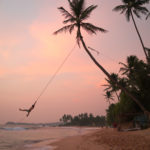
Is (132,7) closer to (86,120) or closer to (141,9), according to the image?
(141,9)

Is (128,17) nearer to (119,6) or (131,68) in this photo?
(119,6)

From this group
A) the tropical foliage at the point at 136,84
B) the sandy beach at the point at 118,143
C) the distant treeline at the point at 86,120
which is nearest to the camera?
the sandy beach at the point at 118,143

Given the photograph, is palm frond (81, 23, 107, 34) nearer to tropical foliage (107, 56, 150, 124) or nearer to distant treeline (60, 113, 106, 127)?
tropical foliage (107, 56, 150, 124)

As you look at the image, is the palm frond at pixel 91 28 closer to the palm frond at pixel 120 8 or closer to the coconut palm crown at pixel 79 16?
the coconut palm crown at pixel 79 16

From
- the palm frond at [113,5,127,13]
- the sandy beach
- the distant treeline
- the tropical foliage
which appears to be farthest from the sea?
the distant treeline

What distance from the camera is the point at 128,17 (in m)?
20.3

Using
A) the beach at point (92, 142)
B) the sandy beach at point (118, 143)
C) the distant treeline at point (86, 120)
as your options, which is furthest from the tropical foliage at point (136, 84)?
the distant treeline at point (86, 120)

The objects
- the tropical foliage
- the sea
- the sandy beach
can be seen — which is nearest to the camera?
the sandy beach

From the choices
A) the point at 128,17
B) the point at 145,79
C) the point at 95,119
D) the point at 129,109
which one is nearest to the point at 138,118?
the point at 129,109

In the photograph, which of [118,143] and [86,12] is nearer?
[118,143]

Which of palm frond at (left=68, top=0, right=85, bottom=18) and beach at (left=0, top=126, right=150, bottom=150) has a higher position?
palm frond at (left=68, top=0, right=85, bottom=18)

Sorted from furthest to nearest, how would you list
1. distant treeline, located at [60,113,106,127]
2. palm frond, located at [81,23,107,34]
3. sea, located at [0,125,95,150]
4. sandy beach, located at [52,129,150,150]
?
distant treeline, located at [60,113,106,127], sea, located at [0,125,95,150], palm frond, located at [81,23,107,34], sandy beach, located at [52,129,150,150]

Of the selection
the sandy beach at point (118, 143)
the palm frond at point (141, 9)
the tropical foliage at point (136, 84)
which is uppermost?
the palm frond at point (141, 9)

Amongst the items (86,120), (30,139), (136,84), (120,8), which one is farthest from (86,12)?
(86,120)
